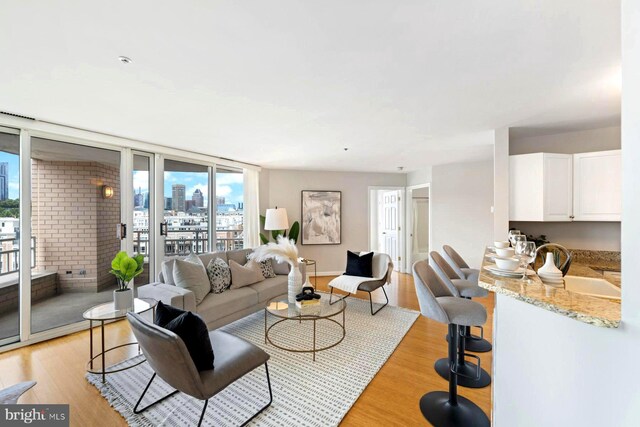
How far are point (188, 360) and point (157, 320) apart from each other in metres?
0.50

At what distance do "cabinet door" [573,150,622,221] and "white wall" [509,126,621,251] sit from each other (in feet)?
1.12

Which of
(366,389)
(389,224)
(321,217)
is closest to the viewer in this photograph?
(366,389)

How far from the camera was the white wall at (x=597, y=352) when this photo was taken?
784 mm

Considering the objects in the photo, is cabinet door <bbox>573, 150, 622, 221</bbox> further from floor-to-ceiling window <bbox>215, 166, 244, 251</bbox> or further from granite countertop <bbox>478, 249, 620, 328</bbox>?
floor-to-ceiling window <bbox>215, 166, 244, 251</bbox>

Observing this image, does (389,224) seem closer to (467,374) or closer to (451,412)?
(467,374)

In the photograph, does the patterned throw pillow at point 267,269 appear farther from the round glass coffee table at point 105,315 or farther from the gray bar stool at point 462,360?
the gray bar stool at point 462,360

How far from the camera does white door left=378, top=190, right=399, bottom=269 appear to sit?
6500 mm

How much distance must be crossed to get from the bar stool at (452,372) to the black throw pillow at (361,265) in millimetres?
2010

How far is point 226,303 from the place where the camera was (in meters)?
3.06

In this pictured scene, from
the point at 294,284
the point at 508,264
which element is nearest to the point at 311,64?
the point at 508,264

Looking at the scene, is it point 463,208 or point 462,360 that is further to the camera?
point 463,208

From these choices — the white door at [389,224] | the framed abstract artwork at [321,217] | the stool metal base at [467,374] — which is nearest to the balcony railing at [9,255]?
the framed abstract artwork at [321,217]

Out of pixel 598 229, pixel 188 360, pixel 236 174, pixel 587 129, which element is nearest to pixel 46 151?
pixel 236 174

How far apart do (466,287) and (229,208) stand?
4.10 meters
